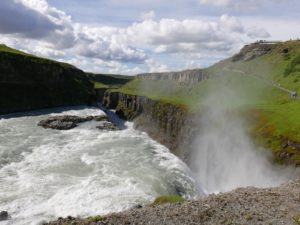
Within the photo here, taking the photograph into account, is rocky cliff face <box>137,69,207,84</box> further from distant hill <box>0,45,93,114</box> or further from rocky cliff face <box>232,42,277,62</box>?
distant hill <box>0,45,93,114</box>

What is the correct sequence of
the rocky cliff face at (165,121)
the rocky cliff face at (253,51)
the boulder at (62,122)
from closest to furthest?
the rocky cliff face at (165,121) → the boulder at (62,122) → the rocky cliff face at (253,51)

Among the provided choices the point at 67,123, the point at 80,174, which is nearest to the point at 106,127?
the point at 67,123

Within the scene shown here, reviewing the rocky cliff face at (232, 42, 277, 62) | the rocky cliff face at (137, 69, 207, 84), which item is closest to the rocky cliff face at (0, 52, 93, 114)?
the rocky cliff face at (137, 69, 207, 84)

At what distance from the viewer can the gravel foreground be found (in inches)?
1054

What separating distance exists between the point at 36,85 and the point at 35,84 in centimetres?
48

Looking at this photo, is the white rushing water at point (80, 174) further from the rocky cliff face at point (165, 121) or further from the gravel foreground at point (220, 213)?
the gravel foreground at point (220, 213)

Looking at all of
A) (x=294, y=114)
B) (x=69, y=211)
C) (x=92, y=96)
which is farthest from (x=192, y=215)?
(x=92, y=96)

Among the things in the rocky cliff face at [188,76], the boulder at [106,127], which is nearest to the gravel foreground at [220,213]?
the boulder at [106,127]

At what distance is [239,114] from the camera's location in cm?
6525

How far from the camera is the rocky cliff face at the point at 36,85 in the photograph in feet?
395

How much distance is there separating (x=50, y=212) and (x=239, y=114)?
3910 cm

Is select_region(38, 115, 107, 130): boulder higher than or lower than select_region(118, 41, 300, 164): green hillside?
lower

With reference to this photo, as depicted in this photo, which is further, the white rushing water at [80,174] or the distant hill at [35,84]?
the distant hill at [35,84]

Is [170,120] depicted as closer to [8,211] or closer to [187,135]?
[187,135]
